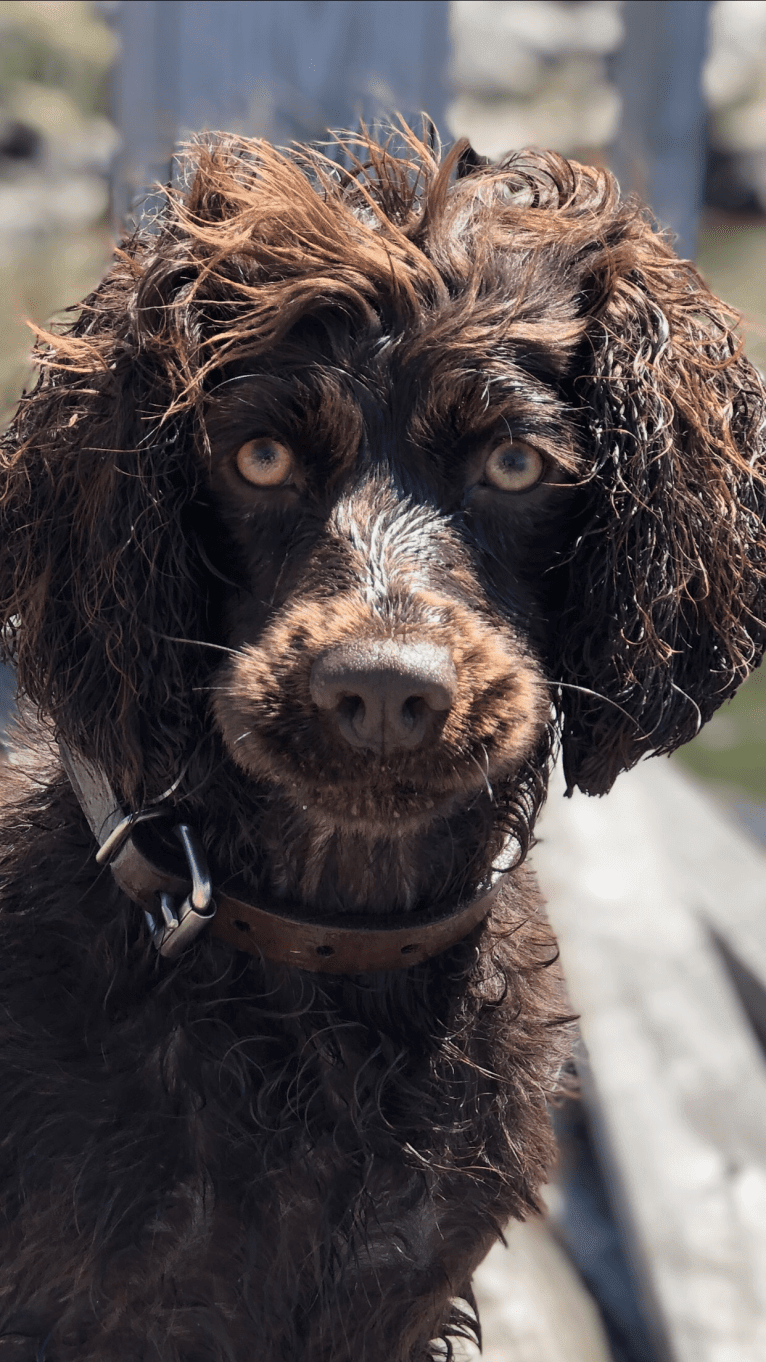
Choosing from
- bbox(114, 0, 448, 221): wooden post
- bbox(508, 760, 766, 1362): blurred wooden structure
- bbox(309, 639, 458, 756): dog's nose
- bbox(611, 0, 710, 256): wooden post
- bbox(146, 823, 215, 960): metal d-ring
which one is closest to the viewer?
bbox(309, 639, 458, 756): dog's nose

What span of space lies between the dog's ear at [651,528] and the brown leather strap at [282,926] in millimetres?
389

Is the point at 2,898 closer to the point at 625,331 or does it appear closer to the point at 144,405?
the point at 144,405

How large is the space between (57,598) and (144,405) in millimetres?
309

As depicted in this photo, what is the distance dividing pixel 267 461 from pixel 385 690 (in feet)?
1.46

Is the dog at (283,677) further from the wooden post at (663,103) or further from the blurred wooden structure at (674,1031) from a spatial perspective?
the wooden post at (663,103)

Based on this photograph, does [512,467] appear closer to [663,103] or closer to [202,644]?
[202,644]

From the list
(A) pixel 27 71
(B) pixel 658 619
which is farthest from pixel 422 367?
(A) pixel 27 71

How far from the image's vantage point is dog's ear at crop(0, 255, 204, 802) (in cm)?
201

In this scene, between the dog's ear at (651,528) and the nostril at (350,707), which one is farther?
the dog's ear at (651,528)

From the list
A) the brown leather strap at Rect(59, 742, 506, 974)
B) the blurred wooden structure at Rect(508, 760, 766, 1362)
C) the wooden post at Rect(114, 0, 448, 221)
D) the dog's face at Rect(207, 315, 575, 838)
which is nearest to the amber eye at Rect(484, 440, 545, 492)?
the dog's face at Rect(207, 315, 575, 838)

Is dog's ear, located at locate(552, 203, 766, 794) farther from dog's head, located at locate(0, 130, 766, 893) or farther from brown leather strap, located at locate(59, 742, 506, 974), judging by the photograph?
brown leather strap, located at locate(59, 742, 506, 974)

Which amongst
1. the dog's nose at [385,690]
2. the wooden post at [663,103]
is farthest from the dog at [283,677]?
the wooden post at [663,103]

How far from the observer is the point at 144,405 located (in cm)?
202

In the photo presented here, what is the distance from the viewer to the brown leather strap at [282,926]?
2.02m
